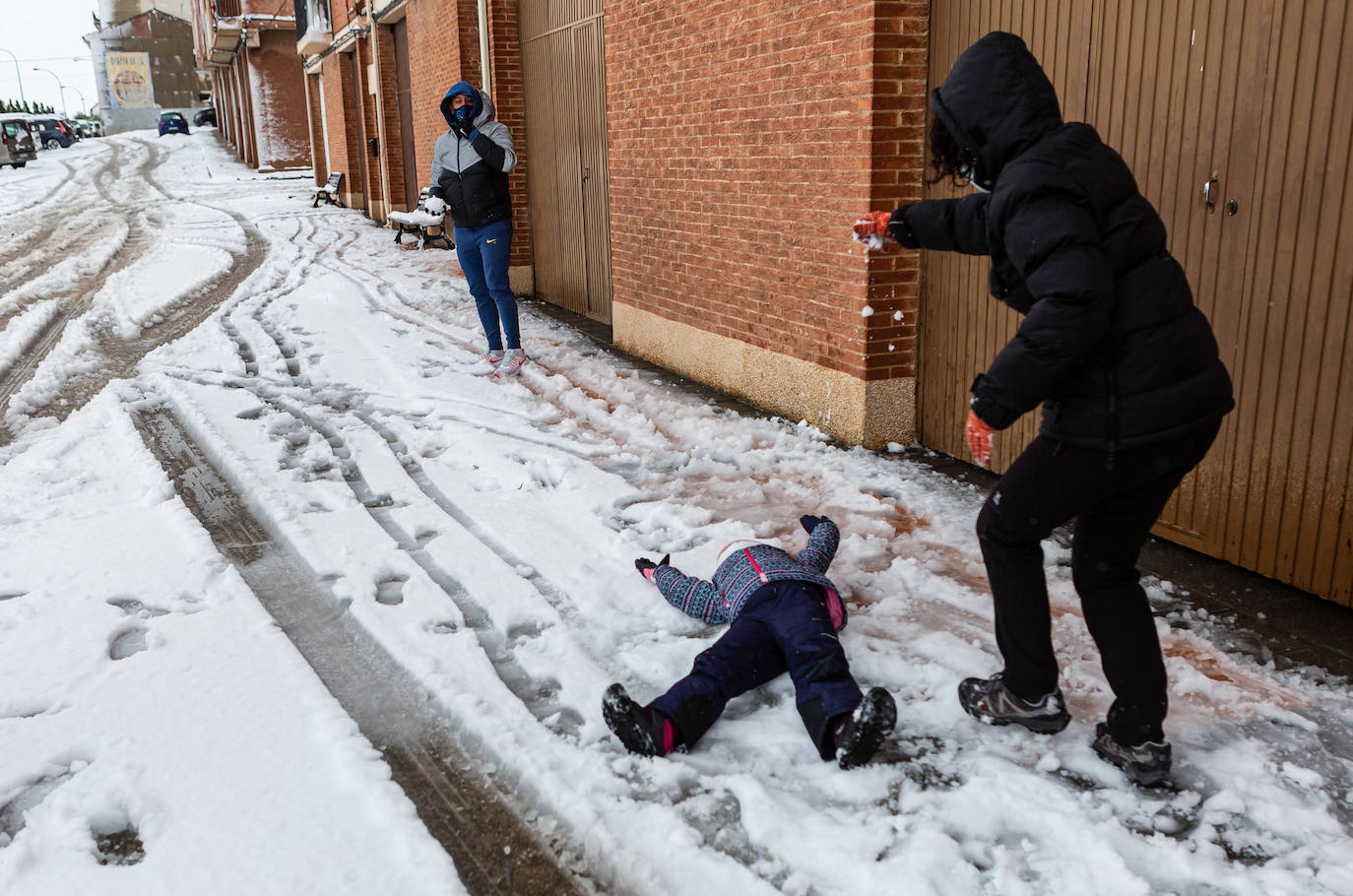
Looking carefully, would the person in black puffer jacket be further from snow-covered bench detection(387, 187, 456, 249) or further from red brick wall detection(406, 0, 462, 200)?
snow-covered bench detection(387, 187, 456, 249)

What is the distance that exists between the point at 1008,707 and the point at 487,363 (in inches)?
220

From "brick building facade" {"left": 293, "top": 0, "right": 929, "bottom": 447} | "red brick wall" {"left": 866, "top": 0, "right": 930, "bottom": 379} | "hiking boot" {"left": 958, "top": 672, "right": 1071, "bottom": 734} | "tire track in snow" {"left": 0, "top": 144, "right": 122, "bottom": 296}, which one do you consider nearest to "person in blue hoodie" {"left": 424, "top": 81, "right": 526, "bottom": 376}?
"brick building facade" {"left": 293, "top": 0, "right": 929, "bottom": 447}

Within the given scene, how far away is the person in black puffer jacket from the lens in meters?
2.38

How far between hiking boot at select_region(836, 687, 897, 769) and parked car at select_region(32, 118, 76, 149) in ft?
189

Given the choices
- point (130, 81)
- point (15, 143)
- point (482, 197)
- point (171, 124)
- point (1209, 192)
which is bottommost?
point (482, 197)

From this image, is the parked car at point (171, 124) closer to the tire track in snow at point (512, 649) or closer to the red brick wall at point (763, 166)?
the red brick wall at point (763, 166)

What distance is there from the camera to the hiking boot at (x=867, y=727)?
2.75m

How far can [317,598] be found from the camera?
4.03 metres

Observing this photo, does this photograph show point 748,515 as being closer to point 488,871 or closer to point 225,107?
point 488,871

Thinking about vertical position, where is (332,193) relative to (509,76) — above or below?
below

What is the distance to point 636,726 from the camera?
284 centimetres

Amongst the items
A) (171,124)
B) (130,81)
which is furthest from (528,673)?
(130,81)

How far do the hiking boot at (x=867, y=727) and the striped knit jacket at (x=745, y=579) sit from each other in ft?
2.28

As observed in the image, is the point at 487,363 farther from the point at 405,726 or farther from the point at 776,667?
the point at 776,667
